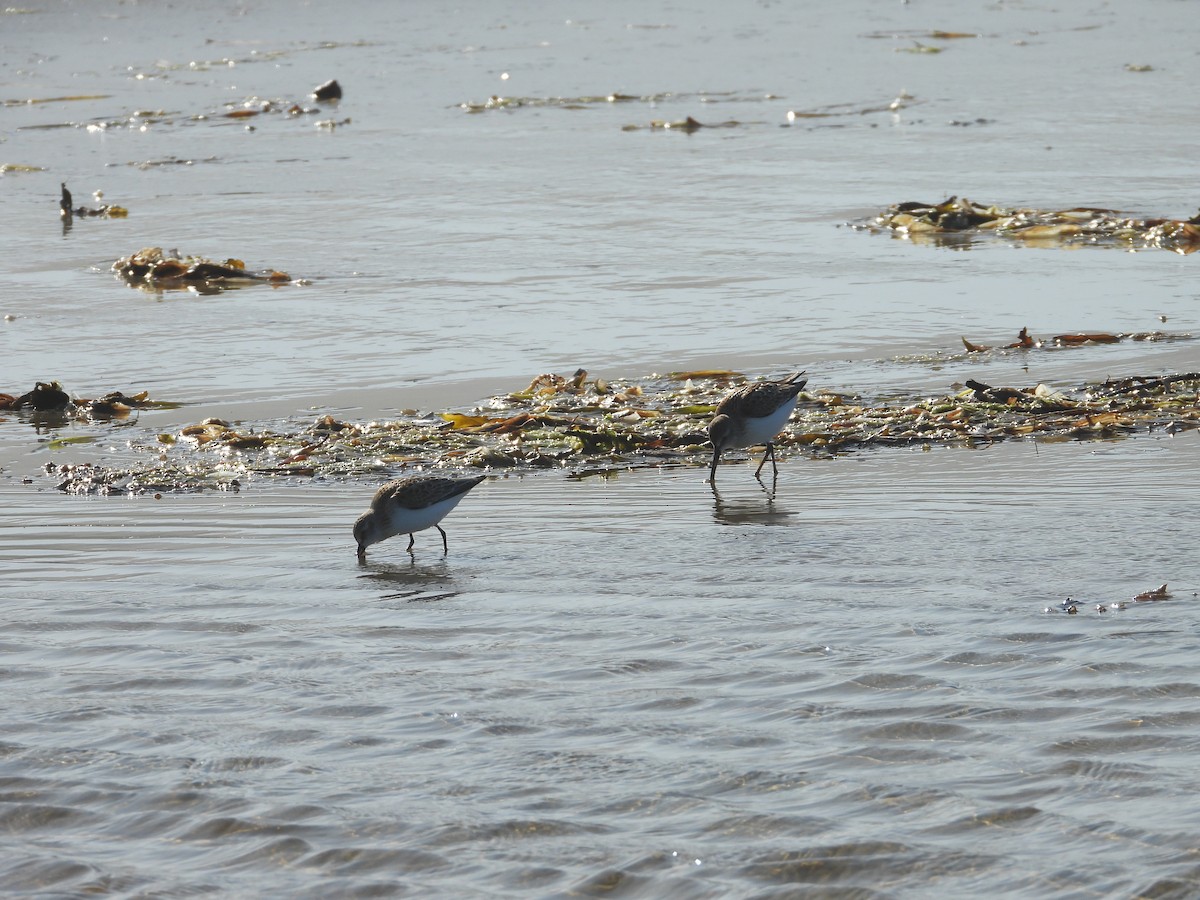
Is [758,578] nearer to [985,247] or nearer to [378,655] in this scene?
[378,655]

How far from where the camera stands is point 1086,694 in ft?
18.2

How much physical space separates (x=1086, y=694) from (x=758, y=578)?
1943 mm

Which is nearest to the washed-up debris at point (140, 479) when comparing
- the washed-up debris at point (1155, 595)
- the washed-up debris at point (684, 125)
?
the washed-up debris at point (1155, 595)

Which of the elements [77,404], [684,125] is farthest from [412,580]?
[684,125]

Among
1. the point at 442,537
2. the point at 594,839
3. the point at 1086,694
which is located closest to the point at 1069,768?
the point at 1086,694

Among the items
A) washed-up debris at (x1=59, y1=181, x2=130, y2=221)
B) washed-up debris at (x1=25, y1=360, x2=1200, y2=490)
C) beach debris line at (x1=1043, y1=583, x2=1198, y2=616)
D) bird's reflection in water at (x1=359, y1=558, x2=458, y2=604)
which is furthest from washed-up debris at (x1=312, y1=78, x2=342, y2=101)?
beach debris line at (x1=1043, y1=583, x2=1198, y2=616)

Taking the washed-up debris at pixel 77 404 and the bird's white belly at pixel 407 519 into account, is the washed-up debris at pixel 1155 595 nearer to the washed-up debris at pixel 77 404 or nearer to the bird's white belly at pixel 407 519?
the bird's white belly at pixel 407 519

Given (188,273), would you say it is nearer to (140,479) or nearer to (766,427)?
(140,479)

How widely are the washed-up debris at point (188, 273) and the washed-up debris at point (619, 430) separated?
5.02 m

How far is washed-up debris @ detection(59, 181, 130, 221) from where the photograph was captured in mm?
19422

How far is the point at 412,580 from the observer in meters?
7.69

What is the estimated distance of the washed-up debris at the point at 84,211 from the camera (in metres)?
19.4

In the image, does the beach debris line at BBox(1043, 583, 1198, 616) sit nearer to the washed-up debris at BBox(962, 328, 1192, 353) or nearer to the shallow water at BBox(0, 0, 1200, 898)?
the shallow water at BBox(0, 0, 1200, 898)

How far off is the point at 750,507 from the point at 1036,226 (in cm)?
903
